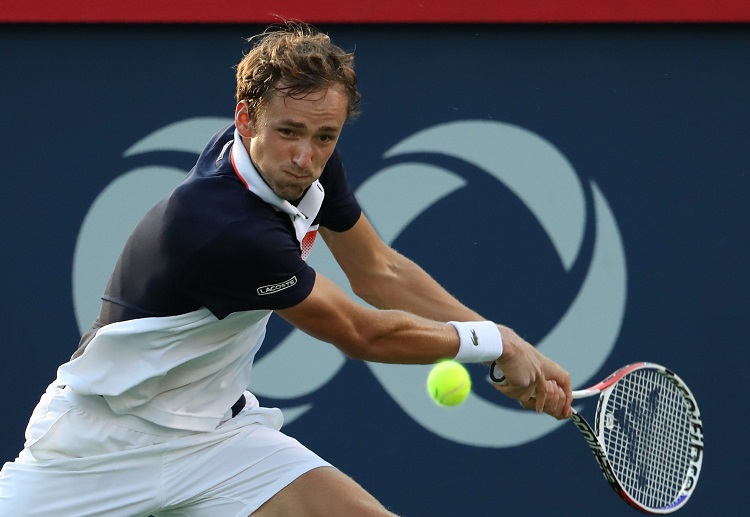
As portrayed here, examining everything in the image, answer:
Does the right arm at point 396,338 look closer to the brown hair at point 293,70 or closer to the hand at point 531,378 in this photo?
the hand at point 531,378

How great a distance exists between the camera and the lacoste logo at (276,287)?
322 cm

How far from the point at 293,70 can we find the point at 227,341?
785mm

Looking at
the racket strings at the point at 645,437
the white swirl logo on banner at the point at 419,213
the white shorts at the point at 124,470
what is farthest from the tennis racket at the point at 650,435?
the white shorts at the point at 124,470

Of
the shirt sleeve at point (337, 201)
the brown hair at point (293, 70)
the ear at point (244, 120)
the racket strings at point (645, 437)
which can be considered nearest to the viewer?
the brown hair at point (293, 70)

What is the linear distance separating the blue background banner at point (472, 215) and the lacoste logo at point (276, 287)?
2014 mm

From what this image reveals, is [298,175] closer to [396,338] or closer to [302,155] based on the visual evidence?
[302,155]

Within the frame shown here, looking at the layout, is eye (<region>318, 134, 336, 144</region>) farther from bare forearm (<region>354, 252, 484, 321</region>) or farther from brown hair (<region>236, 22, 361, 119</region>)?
bare forearm (<region>354, 252, 484, 321</region>)

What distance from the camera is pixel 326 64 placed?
10.9ft

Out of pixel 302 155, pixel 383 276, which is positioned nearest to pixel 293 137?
pixel 302 155

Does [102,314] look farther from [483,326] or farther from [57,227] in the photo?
[57,227]

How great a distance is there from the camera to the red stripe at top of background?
16.8ft

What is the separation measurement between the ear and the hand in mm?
897

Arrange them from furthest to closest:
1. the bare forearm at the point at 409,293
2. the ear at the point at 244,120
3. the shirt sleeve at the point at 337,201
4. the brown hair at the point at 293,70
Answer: the bare forearm at the point at 409,293, the shirt sleeve at the point at 337,201, the ear at the point at 244,120, the brown hair at the point at 293,70

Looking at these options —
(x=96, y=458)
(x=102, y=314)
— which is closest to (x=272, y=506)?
(x=96, y=458)
